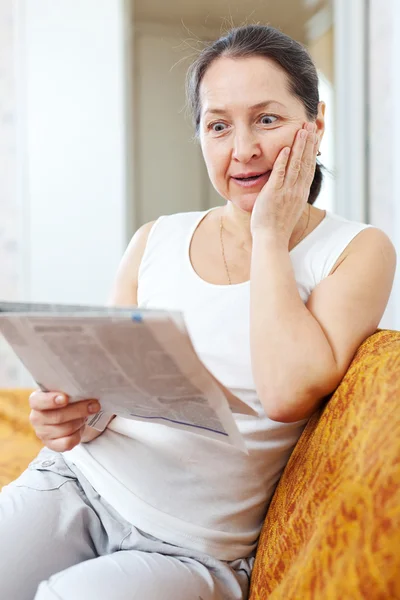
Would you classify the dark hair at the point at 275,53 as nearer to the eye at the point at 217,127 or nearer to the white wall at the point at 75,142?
the eye at the point at 217,127

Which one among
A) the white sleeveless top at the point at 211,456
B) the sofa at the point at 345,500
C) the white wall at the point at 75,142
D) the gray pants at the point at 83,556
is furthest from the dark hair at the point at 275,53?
the white wall at the point at 75,142

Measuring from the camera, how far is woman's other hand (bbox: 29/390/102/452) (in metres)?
0.95

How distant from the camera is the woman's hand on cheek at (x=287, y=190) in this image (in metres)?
1.12

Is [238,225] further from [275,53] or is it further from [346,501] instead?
[346,501]

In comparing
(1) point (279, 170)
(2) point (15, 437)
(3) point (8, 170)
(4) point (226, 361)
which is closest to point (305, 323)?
(4) point (226, 361)

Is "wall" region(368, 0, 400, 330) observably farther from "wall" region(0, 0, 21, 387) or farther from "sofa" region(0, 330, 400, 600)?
"sofa" region(0, 330, 400, 600)

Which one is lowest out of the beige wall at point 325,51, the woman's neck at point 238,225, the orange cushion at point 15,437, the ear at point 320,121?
the orange cushion at point 15,437

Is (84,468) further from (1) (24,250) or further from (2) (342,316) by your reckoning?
(1) (24,250)

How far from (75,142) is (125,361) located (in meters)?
3.11

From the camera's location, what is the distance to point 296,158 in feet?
3.83

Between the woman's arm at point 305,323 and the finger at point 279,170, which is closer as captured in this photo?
the woman's arm at point 305,323

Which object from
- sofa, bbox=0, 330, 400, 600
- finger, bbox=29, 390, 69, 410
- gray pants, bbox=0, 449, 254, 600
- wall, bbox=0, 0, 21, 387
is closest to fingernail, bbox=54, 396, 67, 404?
finger, bbox=29, 390, 69, 410

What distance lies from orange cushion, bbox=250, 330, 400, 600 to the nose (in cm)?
39

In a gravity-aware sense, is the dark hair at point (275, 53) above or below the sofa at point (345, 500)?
above
